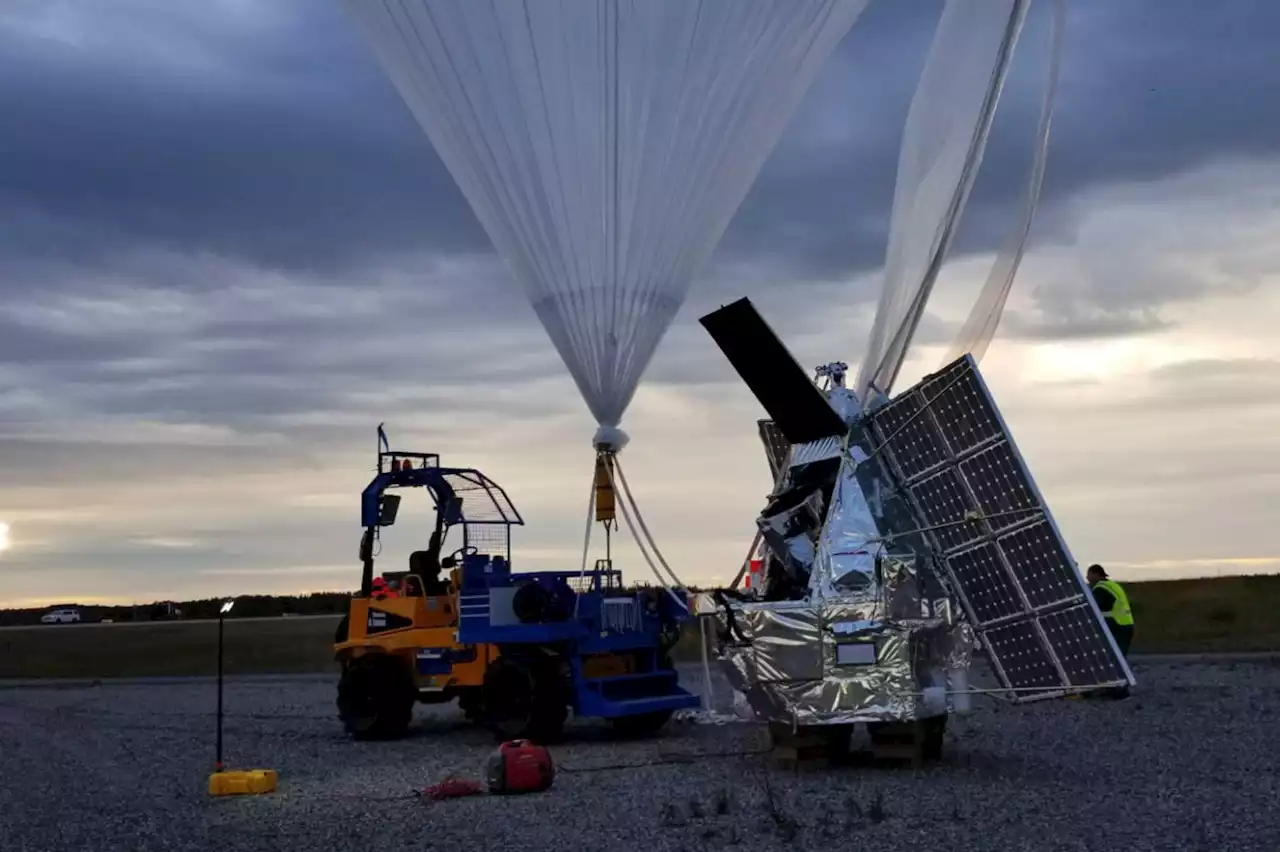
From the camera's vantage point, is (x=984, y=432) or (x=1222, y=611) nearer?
(x=984, y=432)

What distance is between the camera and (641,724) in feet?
49.3

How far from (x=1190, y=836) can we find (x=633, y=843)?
10.9 feet

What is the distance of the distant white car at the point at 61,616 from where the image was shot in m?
82.1

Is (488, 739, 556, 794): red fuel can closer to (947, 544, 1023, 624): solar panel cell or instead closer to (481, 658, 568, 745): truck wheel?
(481, 658, 568, 745): truck wheel

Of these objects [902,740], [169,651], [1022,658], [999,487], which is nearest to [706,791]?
[902,740]

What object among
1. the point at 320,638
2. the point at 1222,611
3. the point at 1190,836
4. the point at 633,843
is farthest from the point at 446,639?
the point at 320,638

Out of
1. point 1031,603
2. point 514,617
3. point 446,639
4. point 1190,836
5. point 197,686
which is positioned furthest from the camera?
point 197,686

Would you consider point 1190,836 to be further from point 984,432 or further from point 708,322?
point 708,322

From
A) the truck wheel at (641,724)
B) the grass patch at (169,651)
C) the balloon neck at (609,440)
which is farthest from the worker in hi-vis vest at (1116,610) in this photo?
the grass patch at (169,651)

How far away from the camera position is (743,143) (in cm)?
1152

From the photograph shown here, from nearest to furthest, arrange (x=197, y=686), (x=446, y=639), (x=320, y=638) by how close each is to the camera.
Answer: (x=446, y=639)
(x=197, y=686)
(x=320, y=638)

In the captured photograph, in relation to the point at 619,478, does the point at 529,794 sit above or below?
below

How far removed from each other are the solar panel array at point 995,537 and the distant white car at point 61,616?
3070 inches

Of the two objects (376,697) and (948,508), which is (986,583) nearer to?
(948,508)
